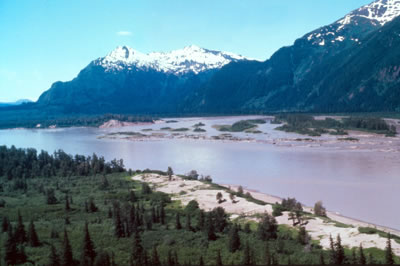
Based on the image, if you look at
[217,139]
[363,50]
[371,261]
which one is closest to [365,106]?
[363,50]

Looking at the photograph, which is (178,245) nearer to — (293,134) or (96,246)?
(96,246)

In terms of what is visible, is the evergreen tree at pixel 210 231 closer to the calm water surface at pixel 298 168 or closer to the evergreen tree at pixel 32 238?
the evergreen tree at pixel 32 238

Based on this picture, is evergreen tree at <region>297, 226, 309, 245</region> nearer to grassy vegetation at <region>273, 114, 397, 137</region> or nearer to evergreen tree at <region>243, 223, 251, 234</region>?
evergreen tree at <region>243, 223, 251, 234</region>

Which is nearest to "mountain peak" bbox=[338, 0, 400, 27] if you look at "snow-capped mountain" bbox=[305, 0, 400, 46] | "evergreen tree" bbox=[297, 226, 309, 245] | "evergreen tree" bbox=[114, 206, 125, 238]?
"snow-capped mountain" bbox=[305, 0, 400, 46]

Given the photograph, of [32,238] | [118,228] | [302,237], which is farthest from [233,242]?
[32,238]

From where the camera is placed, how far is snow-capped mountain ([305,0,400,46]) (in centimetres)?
17700

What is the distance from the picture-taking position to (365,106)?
124 m

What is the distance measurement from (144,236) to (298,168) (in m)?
27.4

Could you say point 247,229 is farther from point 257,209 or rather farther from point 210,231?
point 257,209

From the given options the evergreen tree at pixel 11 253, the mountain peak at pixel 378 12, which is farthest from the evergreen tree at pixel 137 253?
the mountain peak at pixel 378 12

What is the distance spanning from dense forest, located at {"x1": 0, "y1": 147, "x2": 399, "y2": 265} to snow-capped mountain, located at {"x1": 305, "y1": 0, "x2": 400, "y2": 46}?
6523 inches

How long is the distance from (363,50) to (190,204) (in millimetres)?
139518

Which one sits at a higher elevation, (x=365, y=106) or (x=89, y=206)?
(x=365, y=106)

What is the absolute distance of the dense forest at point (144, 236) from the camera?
18.9 m
